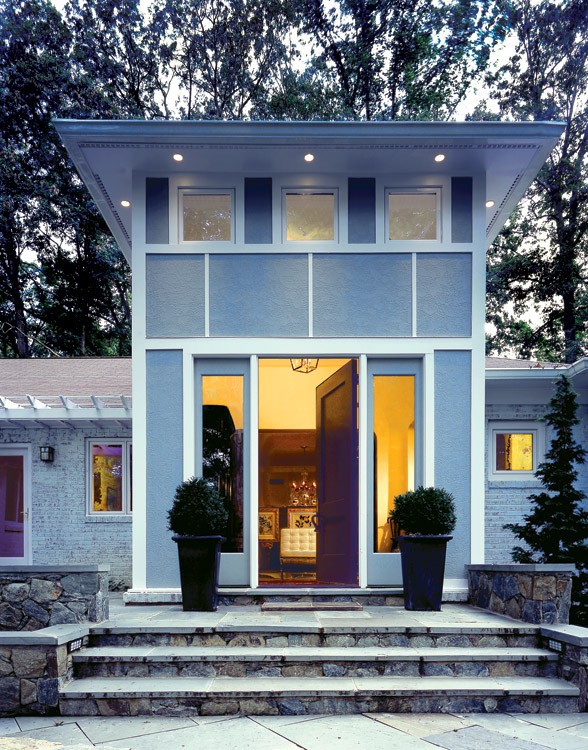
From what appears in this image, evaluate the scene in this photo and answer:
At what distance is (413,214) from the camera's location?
6.90 metres

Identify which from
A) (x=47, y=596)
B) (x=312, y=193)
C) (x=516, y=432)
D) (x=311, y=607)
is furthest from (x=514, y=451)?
(x=47, y=596)

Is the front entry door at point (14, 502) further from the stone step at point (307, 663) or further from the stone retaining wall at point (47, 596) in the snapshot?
the stone step at point (307, 663)

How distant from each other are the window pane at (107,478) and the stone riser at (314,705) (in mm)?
4077

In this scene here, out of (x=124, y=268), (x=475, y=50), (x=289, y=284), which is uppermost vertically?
(x=475, y=50)

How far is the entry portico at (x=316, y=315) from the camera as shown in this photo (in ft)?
21.3

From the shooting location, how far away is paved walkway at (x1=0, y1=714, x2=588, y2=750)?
3.89 meters

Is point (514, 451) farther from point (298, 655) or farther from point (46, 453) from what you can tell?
point (46, 453)

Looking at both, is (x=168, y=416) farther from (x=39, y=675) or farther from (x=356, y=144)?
(x=356, y=144)

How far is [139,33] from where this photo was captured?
57.5 feet

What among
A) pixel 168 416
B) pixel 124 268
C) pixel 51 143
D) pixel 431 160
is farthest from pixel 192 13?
pixel 168 416

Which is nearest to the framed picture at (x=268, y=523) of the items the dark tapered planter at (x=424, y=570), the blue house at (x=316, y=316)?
the blue house at (x=316, y=316)

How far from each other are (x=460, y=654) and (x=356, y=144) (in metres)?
4.66

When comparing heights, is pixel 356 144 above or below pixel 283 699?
above

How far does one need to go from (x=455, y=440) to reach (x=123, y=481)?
4.44 meters
